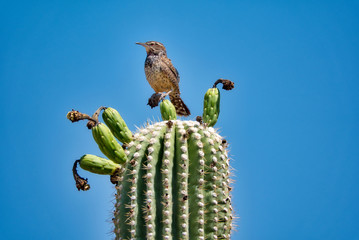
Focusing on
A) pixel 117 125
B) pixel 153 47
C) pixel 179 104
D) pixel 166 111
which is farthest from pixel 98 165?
pixel 153 47

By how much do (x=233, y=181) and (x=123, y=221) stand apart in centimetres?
98

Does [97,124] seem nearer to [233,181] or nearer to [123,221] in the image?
[123,221]

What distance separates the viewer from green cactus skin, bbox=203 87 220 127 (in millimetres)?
3889

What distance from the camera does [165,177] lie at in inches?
113

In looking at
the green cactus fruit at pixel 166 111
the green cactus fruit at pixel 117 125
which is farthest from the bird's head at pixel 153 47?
the green cactus fruit at pixel 117 125

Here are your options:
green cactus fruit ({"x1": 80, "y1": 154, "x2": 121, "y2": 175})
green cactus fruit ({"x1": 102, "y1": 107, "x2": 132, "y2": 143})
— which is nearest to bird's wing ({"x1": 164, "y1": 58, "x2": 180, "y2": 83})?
green cactus fruit ({"x1": 102, "y1": 107, "x2": 132, "y2": 143})

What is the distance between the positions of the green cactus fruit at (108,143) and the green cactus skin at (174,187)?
0.07 m

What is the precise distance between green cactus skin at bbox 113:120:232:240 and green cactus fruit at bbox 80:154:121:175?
10cm

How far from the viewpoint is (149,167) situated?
2.88m

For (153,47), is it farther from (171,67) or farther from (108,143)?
(108,143)

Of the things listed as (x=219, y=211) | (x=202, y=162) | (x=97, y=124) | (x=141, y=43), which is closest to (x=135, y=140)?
(x=97, y=124)

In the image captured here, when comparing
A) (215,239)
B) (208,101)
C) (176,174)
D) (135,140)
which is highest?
(208,101)

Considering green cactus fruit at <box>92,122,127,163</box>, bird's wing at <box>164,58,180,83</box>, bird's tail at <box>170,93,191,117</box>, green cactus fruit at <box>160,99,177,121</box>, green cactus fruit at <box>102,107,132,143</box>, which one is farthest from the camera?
bird's wing at <box>164,58,180,83</box>

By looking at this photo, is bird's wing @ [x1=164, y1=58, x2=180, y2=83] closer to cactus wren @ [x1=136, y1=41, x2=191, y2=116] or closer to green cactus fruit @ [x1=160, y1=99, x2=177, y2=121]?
cactus wren @ [x1=136, y1=41, x2=191, y2=116]
